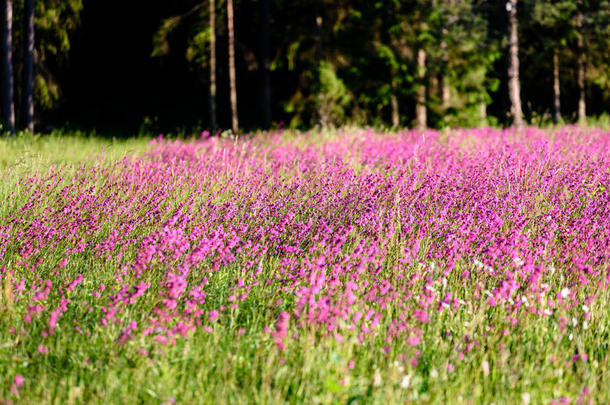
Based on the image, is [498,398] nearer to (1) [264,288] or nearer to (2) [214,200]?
(1) [264,288]

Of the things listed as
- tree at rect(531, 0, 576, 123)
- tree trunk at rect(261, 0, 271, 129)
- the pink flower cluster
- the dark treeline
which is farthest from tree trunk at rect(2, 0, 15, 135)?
tree at rect(531, 0, 576, 123)

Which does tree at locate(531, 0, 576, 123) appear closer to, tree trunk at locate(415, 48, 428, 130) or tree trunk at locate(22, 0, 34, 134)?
tree trunk at locate(415, 48, 428, 130)

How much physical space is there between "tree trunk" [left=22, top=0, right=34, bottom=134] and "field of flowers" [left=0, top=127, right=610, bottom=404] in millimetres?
8797

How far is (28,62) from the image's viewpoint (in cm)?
1377

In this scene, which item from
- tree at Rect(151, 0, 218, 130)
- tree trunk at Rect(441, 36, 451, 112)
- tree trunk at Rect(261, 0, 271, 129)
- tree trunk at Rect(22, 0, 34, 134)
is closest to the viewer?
tree trunk at Rect(22, 0, 34, 134)

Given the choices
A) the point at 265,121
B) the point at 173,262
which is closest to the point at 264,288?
the point at 173,262

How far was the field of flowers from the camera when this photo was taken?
8.80ft

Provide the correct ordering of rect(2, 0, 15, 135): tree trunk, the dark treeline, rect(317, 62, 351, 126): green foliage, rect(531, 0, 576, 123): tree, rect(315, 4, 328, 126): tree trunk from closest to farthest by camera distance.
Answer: rect(2, 0, 15, 135): tree trunk → rect(531, 0, 576, 123): tree → the dark treeline → rect(317, 62, 351, 126): green foliage → rect(315, 4, 328, 126): tree trunk

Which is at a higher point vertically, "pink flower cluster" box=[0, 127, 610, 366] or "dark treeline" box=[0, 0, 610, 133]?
"dark treeline" box=[0, 0, 610, 133]

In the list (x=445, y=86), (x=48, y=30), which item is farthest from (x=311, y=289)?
(x=445, y=86)

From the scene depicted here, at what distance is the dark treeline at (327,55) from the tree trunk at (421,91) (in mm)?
42

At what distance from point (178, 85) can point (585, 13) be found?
56.3 feet

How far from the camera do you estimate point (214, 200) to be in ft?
18.4

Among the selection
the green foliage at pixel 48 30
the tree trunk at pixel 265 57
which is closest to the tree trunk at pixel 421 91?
the tree trunk at pixel 265 57
